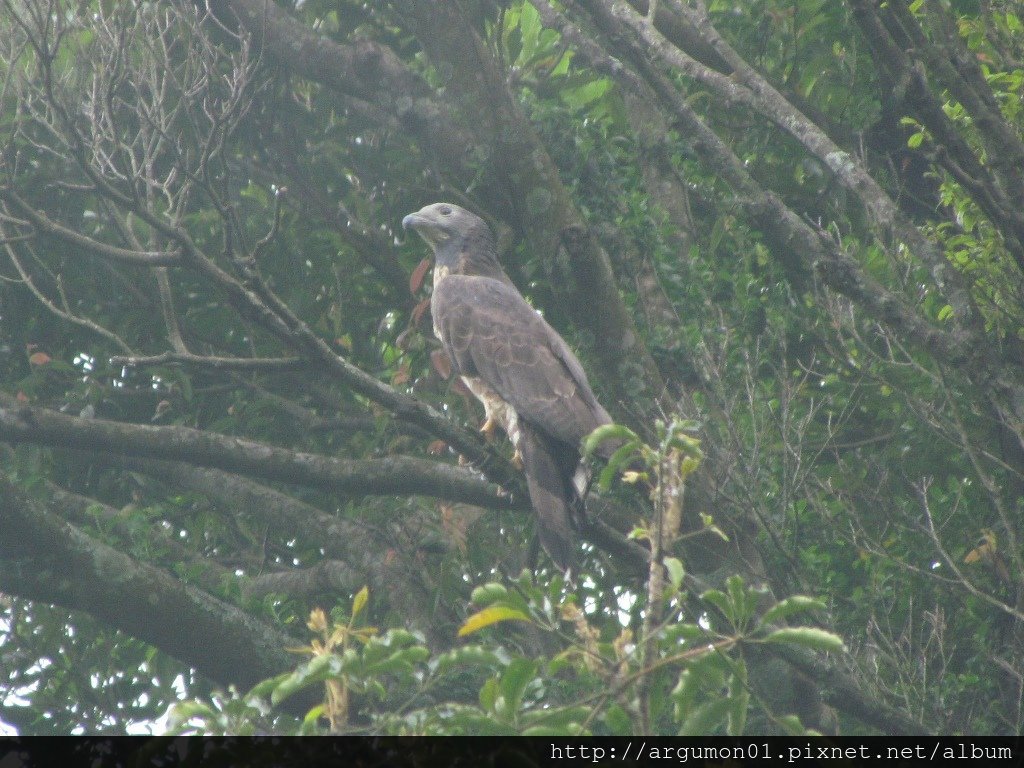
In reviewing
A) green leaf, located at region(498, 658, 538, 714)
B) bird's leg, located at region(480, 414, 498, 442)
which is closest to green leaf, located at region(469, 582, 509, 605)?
green leaf, located at region(498, 658, 538, 714)

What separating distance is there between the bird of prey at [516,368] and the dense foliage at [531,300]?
156 mm

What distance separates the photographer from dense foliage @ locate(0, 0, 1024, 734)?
452 centimetres

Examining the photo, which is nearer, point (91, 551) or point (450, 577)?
point (91, 551)

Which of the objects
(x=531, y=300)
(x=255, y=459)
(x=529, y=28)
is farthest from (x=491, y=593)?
(x=529, y=28)

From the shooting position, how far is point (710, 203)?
257 inches

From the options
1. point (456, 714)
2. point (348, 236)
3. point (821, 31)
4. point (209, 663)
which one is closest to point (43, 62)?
point (348, 236)

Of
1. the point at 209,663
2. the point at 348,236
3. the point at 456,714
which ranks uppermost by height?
the point at 348,236

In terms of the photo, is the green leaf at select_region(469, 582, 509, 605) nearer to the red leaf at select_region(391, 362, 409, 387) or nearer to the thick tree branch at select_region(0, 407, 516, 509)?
the thick tree branch at select_region(0, 407, 516, 509)

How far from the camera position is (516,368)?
218 inches

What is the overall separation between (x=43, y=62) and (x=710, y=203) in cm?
348

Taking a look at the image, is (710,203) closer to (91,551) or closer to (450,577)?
(450,577)

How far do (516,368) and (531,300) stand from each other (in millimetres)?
1148

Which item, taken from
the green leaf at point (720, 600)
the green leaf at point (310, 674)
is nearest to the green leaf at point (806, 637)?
the green leaf at point (720, 600)

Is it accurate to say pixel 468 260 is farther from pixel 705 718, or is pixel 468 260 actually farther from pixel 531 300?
pixel 705 718
